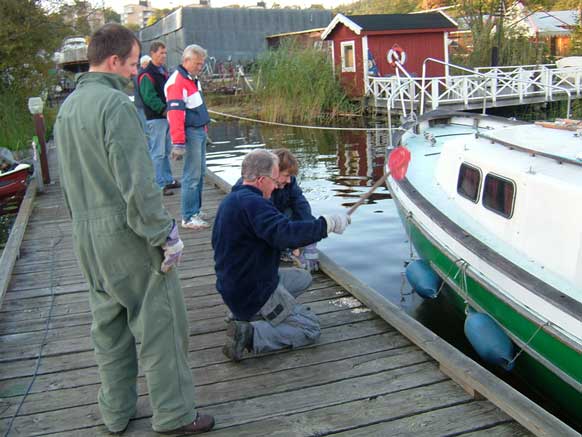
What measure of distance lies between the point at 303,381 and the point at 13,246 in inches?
170

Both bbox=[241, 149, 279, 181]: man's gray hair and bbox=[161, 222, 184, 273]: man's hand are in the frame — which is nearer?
bbox=[161, 222, 184, 273]: man's hand

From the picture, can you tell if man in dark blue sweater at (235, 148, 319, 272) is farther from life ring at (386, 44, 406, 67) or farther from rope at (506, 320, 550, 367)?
life ring at (386, 44, 406, 67)

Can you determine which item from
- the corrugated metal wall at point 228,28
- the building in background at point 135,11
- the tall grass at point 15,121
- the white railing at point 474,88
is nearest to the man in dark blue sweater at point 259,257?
the tall grass at point 15,121

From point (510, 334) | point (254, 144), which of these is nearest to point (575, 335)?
point (510, 334)

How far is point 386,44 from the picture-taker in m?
26.0

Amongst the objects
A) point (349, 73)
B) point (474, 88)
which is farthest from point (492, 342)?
point (349, 73)

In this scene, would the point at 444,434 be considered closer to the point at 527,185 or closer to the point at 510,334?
the point at 510,334

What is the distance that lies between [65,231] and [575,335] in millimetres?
5918

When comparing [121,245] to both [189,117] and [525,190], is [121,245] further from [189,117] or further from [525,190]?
[189,117]

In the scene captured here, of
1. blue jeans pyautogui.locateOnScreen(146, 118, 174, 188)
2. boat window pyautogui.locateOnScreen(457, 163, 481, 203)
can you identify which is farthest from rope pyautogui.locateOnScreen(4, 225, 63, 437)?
boat window pyautogui.locateOnScreen(457, 163, 481, 203)

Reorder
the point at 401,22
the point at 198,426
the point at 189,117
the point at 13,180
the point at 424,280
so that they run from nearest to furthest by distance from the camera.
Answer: the point at 198,426 < the point at 424,280 < the point at 189,117 < the point at 13,180 < the point at 401,22

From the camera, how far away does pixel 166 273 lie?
9.99ft

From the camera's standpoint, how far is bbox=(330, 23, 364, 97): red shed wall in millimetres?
25703

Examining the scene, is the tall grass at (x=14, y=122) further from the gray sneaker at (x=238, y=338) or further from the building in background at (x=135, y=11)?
the building in background at (x=135, y=11)
